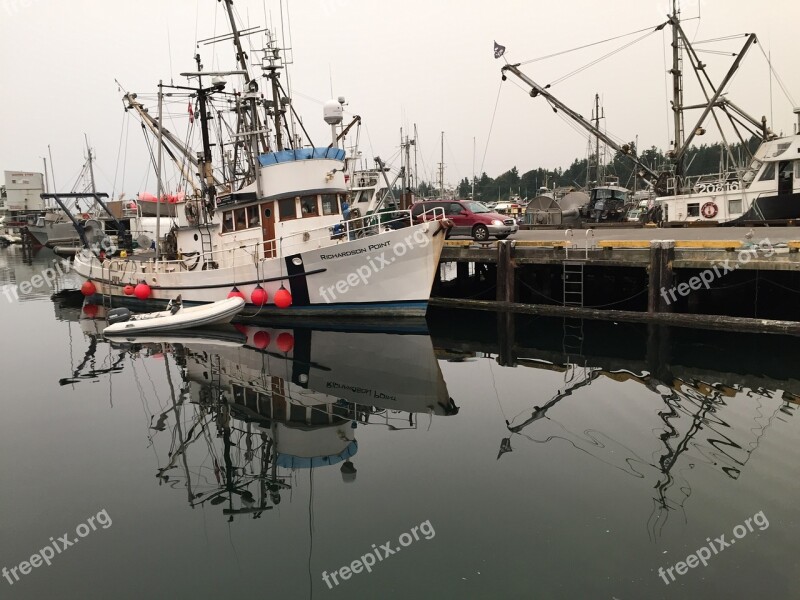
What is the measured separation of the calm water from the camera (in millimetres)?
6246

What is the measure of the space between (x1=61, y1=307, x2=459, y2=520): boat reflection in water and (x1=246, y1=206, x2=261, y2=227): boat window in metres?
3.94

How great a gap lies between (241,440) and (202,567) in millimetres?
3886

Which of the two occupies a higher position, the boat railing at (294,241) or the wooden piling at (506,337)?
the boat railing at (294,241)

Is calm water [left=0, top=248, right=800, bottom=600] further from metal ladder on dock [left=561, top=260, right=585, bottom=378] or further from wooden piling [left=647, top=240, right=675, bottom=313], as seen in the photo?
wooden piling [left=647, top=240, right=675, bottom=313]

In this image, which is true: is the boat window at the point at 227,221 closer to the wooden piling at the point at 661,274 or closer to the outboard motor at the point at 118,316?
the outboard motor at the point at 118,316

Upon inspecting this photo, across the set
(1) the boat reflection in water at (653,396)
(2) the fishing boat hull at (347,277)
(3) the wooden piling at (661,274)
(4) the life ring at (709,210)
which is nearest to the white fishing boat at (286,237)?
(2) the fishing boat hull at (347,277)

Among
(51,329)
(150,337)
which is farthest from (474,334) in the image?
(51,329)

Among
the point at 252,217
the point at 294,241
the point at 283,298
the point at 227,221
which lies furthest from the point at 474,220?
the point at 227,221

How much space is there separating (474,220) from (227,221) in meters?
9.66

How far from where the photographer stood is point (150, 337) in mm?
19438

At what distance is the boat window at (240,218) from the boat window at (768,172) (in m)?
20.8

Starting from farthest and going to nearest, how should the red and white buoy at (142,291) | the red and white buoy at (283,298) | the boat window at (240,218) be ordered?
the red and white buoy at (142,291) < the boat window at (240,218) < the red and white buoy at (283,298)

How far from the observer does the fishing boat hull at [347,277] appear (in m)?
18.5

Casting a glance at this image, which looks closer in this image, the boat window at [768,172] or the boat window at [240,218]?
the boat window at [240,218]
